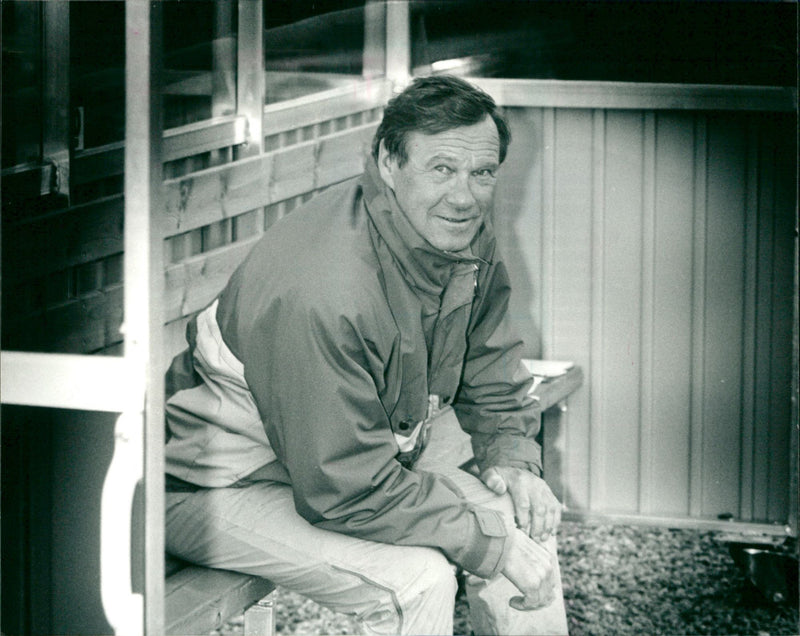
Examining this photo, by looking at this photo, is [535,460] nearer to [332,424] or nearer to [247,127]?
[332,424]

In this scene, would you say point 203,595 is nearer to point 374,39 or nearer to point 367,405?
point 367,405

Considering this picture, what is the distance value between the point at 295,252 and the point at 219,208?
122 centimetres

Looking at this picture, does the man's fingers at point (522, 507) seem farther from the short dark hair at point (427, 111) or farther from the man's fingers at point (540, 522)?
the short dark hair at point (427, 111)

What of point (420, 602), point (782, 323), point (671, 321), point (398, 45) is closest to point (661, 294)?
point (671, 321)

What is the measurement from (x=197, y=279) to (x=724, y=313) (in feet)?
7.50

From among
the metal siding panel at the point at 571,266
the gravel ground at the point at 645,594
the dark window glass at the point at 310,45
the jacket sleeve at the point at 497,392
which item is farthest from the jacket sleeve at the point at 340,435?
the metal siding panel at the point at 571,266

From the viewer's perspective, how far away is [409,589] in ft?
8.77

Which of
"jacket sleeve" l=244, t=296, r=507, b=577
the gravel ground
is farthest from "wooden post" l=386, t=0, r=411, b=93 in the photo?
"jacket sleeve" l=244, t=296, r=507, b=577

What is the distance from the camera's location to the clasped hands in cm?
283

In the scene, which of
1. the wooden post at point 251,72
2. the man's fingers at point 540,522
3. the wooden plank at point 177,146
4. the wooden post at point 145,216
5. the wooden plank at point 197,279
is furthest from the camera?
the wooden post at point 251,72

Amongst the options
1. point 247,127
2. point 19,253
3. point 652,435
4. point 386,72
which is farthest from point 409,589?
point 386,72

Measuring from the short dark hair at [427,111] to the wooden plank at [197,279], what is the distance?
0.97 meters

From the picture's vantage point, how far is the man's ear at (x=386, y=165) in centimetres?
298

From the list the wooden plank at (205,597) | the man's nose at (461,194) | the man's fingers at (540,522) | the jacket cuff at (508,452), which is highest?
the man's nose at (461,194)
